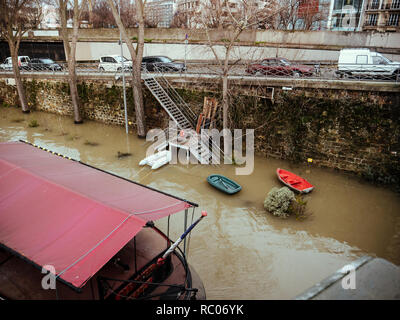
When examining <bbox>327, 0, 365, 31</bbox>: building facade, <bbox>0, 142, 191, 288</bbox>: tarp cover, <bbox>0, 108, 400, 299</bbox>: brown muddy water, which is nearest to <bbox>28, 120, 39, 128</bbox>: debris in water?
<bbox>0, 108, 400, 299</bbox>: brown muddy water

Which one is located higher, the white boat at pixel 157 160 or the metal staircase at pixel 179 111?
the metal staircase at pixel 179 111

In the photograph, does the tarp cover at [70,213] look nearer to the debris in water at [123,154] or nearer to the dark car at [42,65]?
the debris in water at [123,154]

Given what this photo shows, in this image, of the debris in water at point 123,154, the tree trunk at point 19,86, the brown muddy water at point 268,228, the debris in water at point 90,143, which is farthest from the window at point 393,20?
the tree trunk at point 19,86

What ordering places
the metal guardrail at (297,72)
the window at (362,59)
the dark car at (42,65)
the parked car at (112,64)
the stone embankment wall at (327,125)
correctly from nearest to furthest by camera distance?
the stone embankment wall at (327,125), the metal guardrail at (297,72), the window at (362,59), the parked car at (112,64), the dark car at (42,65)

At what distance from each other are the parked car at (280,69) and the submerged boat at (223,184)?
264 inches

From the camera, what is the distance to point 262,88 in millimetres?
14742

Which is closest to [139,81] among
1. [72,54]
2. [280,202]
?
[72,54]

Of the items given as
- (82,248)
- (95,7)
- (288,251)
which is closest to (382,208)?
(288,251)

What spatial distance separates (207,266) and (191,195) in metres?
4.07

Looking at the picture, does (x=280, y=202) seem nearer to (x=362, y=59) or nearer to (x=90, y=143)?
(x=362, y=59)

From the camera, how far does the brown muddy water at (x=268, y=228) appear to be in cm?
795

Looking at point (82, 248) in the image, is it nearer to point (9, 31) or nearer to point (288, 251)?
point (288, 251)

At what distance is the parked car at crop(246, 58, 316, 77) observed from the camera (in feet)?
52.1
